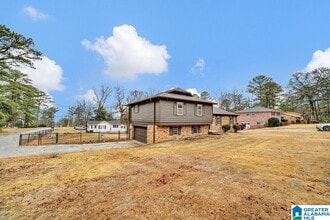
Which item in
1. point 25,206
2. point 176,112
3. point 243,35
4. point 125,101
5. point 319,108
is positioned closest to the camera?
point 25,206

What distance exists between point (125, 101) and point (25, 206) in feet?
149

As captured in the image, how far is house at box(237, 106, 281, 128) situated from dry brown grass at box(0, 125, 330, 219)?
33.1m

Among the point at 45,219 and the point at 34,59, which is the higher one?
the point at 34,59

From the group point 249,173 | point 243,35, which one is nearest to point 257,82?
point 243,35

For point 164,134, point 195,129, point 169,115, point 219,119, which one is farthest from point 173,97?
point 219,119

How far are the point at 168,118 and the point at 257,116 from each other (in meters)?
30.3

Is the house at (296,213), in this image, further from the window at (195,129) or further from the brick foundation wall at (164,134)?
the window at (195,129)

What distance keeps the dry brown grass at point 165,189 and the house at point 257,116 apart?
3309 cm

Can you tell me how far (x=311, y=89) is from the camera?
40625 mm

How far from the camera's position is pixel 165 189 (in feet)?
16.6

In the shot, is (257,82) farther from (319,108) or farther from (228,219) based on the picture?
(228,219)

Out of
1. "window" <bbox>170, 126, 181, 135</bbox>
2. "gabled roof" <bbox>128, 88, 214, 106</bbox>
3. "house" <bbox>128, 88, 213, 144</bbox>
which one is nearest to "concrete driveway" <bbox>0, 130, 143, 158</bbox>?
"house" <bbox>128, 88, 213, 144</bbox>

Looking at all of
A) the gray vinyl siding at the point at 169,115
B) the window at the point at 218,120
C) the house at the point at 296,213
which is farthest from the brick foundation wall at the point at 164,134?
the house at the point at 296,213

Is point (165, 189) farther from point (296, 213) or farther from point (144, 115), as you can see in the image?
point (144, 115)
